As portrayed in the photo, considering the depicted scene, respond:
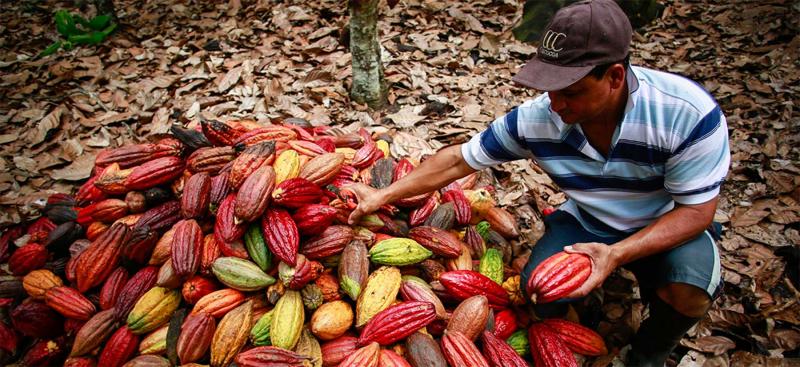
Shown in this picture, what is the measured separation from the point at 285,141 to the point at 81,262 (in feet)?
3.70

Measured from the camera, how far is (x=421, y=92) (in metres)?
4.09

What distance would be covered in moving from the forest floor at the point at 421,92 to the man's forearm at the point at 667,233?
719 mm

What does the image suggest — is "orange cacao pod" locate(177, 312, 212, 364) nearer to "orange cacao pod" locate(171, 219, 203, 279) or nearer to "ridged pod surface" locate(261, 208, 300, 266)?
"orange cacao pod" locate(171, 219, 203, 279)

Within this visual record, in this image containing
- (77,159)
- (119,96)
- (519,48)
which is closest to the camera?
(77,159)

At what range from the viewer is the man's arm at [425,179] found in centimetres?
218

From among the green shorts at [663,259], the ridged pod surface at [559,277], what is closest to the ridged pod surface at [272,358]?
the ridged pod surface at [559,277]

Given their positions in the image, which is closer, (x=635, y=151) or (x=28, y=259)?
(x=635, y=151)

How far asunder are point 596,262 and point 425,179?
87 cm

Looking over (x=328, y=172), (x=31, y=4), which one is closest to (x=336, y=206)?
(x=328, y=172)

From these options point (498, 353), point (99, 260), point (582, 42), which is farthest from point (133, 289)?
point (582, 42)

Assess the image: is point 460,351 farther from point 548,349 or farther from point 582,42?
point 582,42

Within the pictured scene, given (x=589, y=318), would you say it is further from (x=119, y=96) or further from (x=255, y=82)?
(x=119, y=96)

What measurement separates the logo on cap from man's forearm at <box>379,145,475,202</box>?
708 mm

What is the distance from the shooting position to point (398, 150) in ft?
10.6
